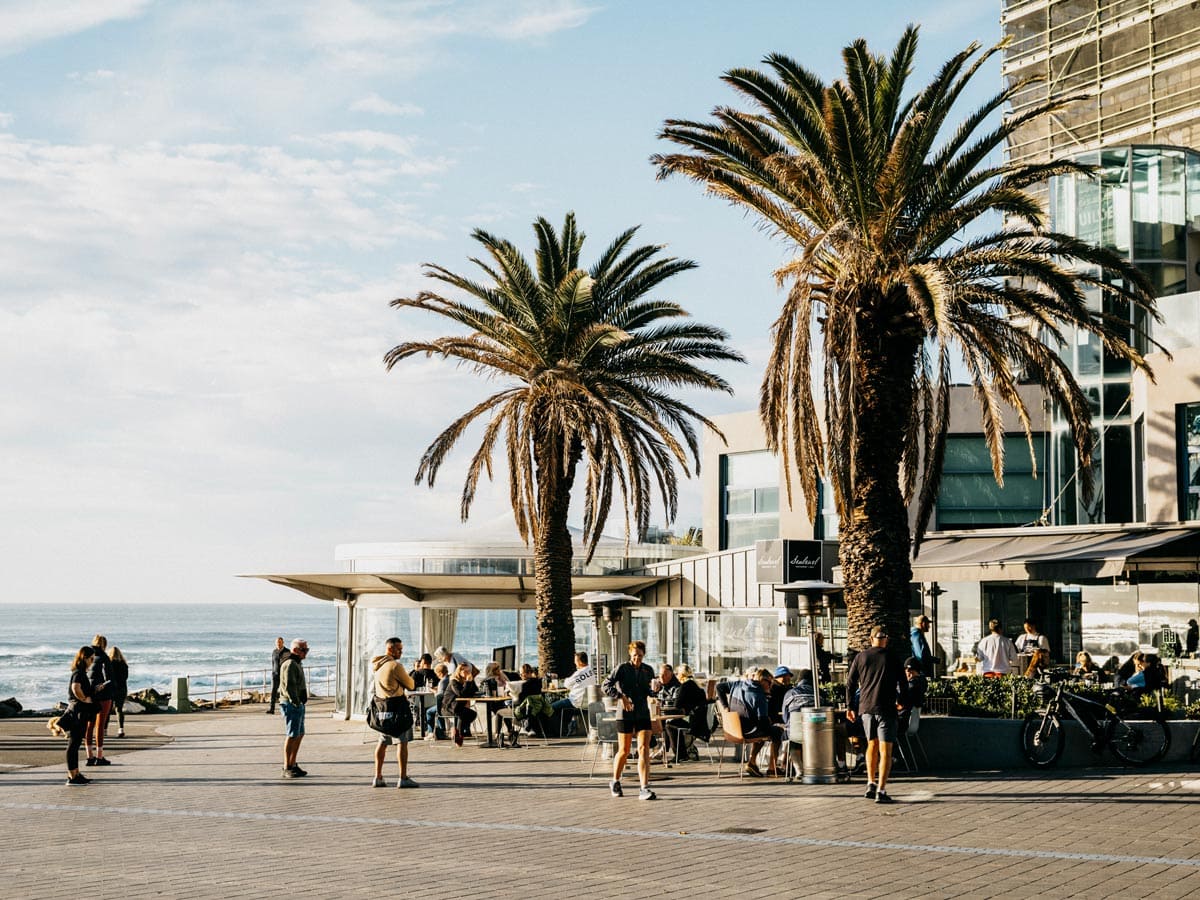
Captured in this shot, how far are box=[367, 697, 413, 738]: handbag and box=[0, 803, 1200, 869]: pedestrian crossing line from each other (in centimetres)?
242

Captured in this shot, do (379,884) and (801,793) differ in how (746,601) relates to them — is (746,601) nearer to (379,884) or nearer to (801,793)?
(801,793)

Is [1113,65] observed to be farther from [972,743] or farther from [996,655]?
[972,743]

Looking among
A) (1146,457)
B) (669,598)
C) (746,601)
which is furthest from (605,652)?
(1146,457)

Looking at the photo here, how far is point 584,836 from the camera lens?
38.5 ft

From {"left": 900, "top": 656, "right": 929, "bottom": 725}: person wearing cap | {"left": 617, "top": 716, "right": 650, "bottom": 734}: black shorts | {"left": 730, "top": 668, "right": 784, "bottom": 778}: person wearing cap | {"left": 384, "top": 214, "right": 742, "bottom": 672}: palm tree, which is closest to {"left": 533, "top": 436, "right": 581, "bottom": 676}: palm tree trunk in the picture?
{"left": 384, "top": 214, "right": 742, "bottom": 672}: palm tree

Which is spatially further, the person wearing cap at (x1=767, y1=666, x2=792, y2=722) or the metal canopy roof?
the metal canopy roof

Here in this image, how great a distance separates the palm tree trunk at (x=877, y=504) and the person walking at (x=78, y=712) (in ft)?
31.2

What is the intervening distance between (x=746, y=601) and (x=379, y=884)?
66.8ft

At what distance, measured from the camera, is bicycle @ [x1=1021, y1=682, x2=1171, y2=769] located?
16.4m

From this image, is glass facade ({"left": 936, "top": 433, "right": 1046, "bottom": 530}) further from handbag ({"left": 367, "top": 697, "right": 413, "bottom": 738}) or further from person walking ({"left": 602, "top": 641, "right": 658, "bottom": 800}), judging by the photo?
handbag ({"left": 367, "top": 697, "right": 413, "bottom": 738})

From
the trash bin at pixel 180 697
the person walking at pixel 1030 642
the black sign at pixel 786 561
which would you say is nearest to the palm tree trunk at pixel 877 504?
the person walking at pixel 1030 642

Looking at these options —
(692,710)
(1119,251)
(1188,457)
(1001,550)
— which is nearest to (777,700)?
(692,710)

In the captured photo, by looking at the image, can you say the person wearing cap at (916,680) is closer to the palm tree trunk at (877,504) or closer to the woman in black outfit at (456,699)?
the palm tree trunk at (877,504)

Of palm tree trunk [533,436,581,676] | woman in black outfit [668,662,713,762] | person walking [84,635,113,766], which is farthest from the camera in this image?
palm tree trunk [533,436,581,676]
